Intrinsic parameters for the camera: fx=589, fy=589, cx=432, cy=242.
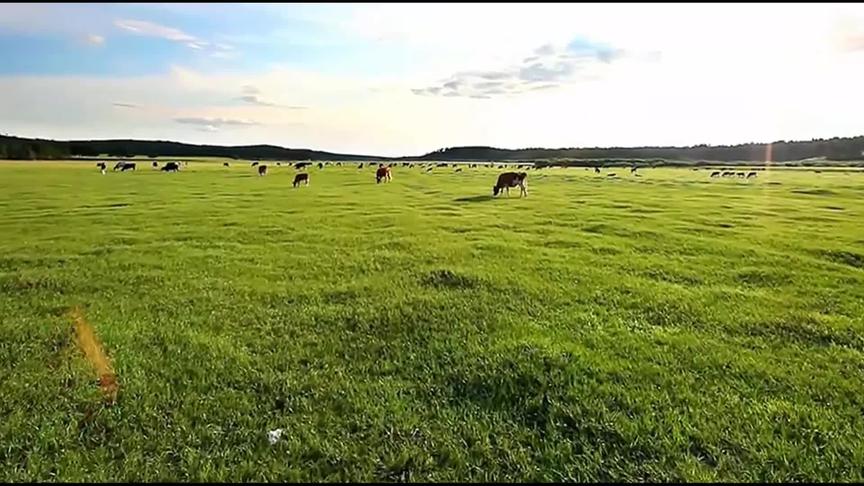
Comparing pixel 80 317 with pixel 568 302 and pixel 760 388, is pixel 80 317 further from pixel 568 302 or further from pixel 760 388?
pixel 760 388

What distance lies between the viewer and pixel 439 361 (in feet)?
22.7

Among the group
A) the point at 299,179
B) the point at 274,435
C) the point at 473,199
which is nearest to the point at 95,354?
the point at 274,435

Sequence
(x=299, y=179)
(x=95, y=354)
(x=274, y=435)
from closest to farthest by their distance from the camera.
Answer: (x=274, y=435) → (x=95, y=354) → (x=299, y=179)

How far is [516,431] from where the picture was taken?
532cm

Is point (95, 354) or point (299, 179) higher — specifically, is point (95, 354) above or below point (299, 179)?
below

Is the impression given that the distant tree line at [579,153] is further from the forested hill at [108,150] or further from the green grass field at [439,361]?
the green grass field at [439,361]

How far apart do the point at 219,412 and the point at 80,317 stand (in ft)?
14.7

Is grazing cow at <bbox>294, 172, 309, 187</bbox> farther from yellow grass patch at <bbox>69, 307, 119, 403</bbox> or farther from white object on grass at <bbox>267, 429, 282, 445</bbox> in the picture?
white object on grass at <bbox>267, 429, 282, 445</bbox>

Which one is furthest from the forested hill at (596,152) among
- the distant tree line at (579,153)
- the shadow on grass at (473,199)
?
the shadow on grass at (473,199)

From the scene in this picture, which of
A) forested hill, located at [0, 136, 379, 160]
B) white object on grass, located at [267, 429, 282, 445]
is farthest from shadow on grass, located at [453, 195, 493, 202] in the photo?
forested hill, located at [0, 136, 379, 160]

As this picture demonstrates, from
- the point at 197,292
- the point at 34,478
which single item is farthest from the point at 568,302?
the point at 34,478

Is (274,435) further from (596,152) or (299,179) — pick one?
(596,152)

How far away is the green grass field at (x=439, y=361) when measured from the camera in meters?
4.89

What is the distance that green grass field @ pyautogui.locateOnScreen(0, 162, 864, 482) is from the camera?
4895mm
